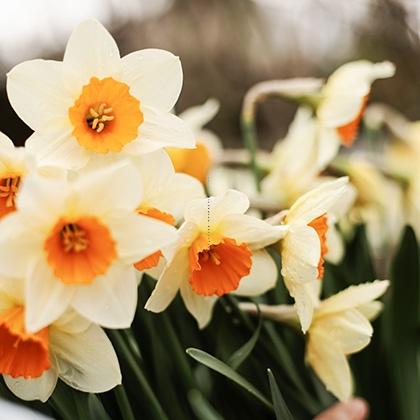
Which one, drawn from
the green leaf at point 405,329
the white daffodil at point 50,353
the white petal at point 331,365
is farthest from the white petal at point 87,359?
the green leaf at point 405,329

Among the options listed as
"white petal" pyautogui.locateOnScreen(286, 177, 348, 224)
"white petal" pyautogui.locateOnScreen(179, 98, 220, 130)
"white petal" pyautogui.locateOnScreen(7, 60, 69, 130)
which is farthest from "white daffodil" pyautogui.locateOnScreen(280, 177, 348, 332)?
"white petal" pyautogui.locateOnScreen(179, 98, 220, 130)

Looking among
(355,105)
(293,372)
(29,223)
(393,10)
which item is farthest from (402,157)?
(393,10)

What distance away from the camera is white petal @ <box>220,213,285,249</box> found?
59cm

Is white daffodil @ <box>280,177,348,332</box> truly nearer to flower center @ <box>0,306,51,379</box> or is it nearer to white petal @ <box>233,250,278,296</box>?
white petal @ <box>233,250,278,296</box>

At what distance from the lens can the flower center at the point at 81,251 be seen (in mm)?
506

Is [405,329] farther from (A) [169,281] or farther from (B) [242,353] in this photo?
(A) [169,281]

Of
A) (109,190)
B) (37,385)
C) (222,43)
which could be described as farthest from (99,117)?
(222,43)

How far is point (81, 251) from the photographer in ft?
1.70

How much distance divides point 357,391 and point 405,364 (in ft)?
0.23

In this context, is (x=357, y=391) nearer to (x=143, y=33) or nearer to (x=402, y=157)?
(x=402, y=157)

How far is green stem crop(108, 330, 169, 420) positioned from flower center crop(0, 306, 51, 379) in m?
0.10

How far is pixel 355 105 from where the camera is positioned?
0.89m

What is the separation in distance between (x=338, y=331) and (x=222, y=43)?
15.2 feet

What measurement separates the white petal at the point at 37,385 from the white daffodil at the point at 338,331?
225 mm
